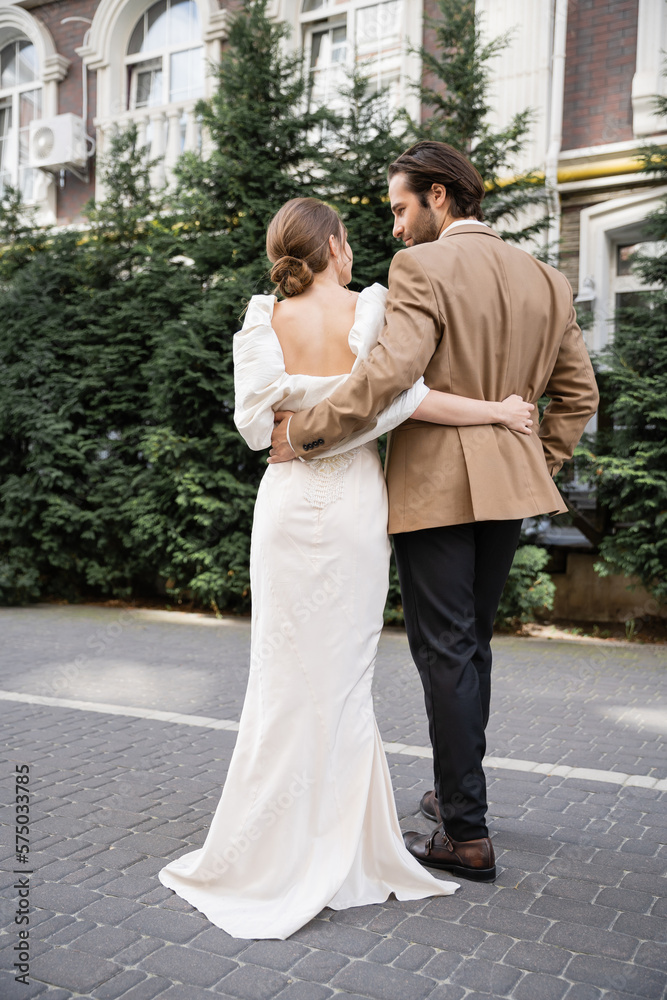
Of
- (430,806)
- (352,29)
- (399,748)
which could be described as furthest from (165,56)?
(430,806)

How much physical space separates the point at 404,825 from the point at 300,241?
86.7 inches

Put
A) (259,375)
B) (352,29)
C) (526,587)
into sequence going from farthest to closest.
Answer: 1. (352,29)
2. (526,587)
3. (259,375)

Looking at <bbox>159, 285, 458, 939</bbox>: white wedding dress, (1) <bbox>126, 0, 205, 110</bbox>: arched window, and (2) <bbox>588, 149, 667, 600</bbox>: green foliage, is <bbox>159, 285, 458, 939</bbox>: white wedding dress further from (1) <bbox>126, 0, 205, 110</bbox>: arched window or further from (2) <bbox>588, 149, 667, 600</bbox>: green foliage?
(1) <bbox>126, 0, 205, 110</bbox>: arched window

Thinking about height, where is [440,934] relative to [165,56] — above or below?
below

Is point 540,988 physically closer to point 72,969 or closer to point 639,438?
point 72,969

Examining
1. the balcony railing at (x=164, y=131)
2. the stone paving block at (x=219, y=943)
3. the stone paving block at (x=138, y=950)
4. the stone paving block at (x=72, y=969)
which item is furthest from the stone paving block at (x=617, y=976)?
the balcony railing at (x=164, y=131)

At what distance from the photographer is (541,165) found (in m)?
10.2

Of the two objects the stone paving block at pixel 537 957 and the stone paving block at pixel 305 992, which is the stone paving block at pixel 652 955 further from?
the stone paving block at pixel 305 992

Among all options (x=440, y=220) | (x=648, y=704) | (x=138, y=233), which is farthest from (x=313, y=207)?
(x=138, y=233)

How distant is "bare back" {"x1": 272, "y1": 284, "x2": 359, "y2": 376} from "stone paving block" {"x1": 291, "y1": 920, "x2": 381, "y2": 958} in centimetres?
168

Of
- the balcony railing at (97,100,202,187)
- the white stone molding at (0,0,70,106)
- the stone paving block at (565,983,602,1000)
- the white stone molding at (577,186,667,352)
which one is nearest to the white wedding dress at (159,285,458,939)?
the stone paving block at (565,983,602,1000)

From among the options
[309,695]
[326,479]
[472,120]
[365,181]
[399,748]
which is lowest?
[399,748]

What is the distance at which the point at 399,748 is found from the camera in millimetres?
4461

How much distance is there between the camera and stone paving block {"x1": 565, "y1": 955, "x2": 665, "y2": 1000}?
2.24m
